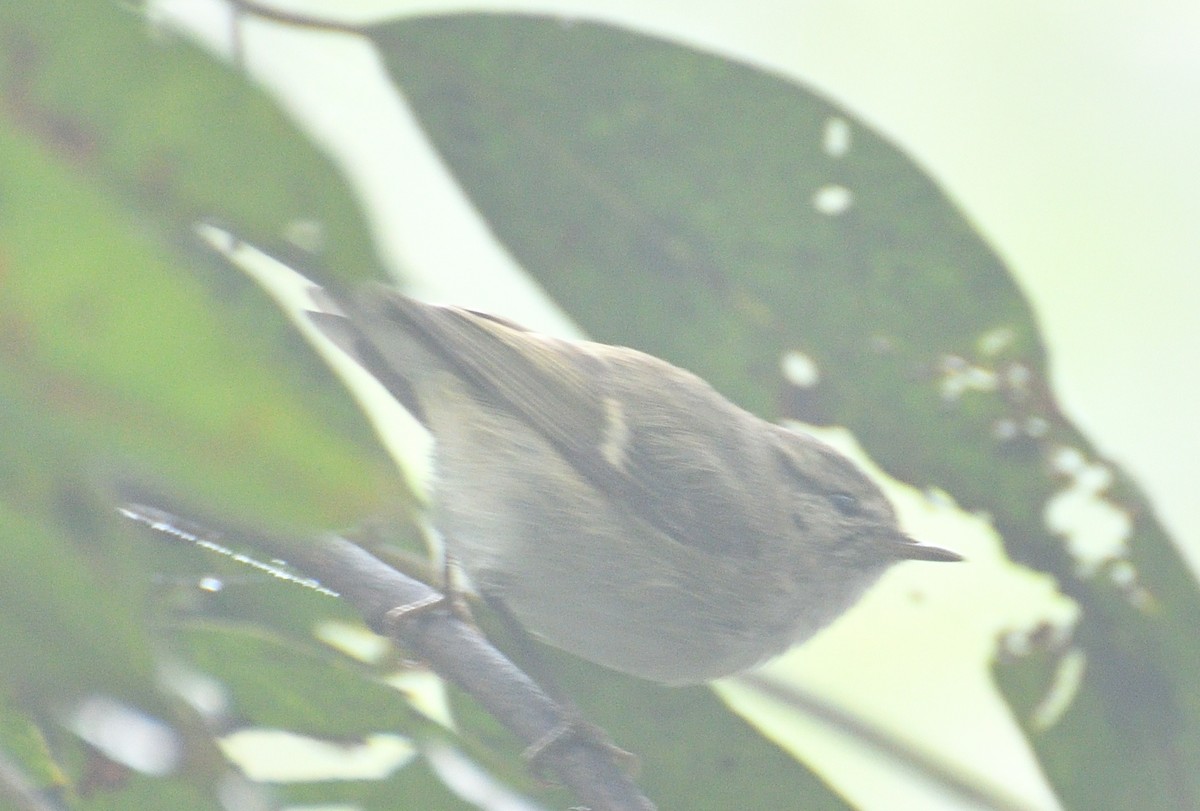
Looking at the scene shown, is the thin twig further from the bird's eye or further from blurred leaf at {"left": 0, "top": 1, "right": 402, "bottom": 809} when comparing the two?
the bird's eye

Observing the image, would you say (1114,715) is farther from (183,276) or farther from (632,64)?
(183,276)

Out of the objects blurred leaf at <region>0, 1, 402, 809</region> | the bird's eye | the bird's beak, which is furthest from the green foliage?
the bird's eye

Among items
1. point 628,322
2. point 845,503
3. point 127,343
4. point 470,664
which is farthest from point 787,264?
point 127,343

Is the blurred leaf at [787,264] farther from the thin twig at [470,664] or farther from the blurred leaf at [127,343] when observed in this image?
the blurred leaf at [127,343]

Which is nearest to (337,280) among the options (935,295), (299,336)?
(299,336)

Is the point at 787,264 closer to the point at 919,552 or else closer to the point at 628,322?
the point at 628,322

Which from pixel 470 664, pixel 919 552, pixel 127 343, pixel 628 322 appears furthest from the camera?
pixel 919 552
